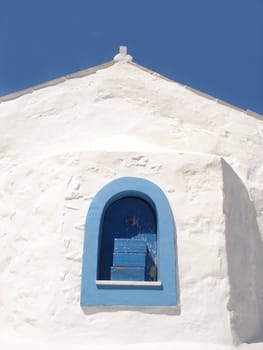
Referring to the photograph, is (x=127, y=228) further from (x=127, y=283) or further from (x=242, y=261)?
(x=242, y=261)

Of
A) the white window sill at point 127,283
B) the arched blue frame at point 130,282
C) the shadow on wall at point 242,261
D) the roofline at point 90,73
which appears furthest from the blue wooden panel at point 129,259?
the roofline at point 90,73

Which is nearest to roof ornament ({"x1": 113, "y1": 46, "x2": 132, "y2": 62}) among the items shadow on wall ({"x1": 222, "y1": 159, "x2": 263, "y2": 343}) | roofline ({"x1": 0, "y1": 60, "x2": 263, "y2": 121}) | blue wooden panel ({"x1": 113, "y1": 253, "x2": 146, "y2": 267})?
roofline ({"x1": 0, "y1": 60, "x2": 263, "y2": 121})

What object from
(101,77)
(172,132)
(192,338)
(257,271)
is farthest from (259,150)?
(192,338)

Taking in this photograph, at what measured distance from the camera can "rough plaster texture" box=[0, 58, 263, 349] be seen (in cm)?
572

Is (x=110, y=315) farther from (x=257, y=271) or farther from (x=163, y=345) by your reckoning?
(x=257, y=271)

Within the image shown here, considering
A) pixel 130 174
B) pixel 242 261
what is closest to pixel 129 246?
pixel 130 174

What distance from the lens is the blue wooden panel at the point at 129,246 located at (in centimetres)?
623

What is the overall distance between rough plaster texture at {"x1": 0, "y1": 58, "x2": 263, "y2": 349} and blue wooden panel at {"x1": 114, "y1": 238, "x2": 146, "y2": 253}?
51 cm

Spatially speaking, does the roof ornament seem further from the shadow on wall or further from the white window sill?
the white window sill

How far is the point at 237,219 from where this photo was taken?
22.2 ft

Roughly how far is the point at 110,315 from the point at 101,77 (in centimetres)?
473

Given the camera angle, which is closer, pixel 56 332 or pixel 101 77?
pixel 56 332

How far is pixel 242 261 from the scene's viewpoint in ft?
21.4

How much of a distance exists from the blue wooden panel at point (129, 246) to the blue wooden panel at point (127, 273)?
0.24 m
